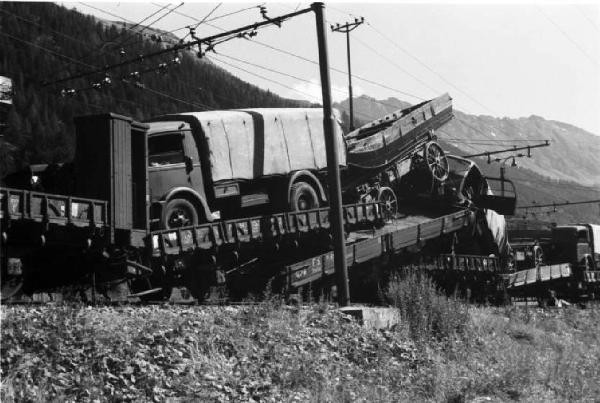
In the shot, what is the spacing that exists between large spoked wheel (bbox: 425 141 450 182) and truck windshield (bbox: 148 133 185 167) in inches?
407

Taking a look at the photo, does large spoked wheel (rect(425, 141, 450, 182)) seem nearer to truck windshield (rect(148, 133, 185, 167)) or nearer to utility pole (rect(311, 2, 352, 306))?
truck windshield (rect(148, 133, 185, 167))

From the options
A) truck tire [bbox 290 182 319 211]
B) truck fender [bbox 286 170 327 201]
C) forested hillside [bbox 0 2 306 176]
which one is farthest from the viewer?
forested hillside [bbox 0 2 306 176]

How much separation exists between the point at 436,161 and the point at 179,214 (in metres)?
11.5

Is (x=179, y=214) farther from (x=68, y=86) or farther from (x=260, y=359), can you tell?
(x=68, y=86)

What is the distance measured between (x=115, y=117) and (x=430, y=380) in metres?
7.58

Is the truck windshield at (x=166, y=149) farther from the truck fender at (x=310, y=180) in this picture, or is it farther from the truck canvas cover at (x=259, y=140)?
the truck fender at (x=310, y=180)

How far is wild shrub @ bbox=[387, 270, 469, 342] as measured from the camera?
11570 mm

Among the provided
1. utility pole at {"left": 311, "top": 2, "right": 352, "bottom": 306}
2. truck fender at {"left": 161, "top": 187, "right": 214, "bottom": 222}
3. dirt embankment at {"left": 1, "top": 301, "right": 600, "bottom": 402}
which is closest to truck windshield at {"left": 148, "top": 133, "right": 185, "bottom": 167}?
truck fender at {"left": 161, "top": 187, "right": 214, "bottom": 222}

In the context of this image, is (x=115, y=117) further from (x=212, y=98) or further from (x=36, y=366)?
(x=212, y=98)

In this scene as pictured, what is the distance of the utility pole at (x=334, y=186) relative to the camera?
38.7 feet

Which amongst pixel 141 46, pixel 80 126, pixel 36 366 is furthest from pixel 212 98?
pixel 36 366

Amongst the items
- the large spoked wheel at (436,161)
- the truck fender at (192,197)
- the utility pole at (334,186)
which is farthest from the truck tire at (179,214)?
the large spoked wheel at (436,161)

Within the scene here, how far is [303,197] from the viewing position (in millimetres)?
17125

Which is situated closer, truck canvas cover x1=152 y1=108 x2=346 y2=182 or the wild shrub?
the wild shrub
